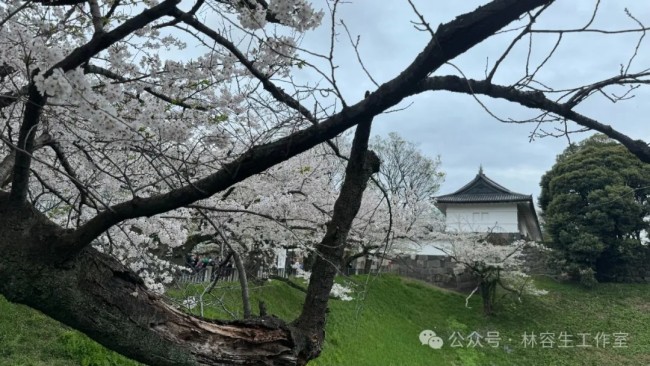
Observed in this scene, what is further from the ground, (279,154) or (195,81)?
(195,81)

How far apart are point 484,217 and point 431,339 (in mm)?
10696

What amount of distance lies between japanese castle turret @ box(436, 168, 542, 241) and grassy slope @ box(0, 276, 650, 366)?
3.84 metres

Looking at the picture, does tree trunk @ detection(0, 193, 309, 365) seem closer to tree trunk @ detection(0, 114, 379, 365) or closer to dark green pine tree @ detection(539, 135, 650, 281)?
tree trunk @ detection(0, 114, 379, 365)

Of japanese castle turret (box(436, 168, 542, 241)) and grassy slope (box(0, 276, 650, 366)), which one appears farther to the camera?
japanese castle turret (box(436, 168, 542, 241))

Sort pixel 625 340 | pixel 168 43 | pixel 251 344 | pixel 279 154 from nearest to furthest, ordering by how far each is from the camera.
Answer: pixel 279 154 → pixel 251 344 → pixel 168 43 → pixel 625 340

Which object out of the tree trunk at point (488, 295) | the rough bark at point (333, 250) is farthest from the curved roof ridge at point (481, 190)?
the rough bark at point (333, 250)

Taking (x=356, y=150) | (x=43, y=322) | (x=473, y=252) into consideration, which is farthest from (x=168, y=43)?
(x=473, y=252)

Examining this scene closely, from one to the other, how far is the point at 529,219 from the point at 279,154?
27.5 m

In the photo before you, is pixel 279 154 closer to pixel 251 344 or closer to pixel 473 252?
pixel 251 344

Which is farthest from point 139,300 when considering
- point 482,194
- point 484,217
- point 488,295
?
point 482,194

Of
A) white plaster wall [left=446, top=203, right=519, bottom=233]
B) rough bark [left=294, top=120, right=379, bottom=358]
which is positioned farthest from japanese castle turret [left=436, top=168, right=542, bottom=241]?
rough bark [left=294, top=120, right=379, bottom=358]

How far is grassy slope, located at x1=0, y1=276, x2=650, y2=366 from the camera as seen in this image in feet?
19.4

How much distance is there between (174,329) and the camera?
7.00 feet

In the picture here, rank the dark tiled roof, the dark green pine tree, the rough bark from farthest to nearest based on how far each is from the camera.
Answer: the dark tiled roof → the dark green pine tree → the rough bark
